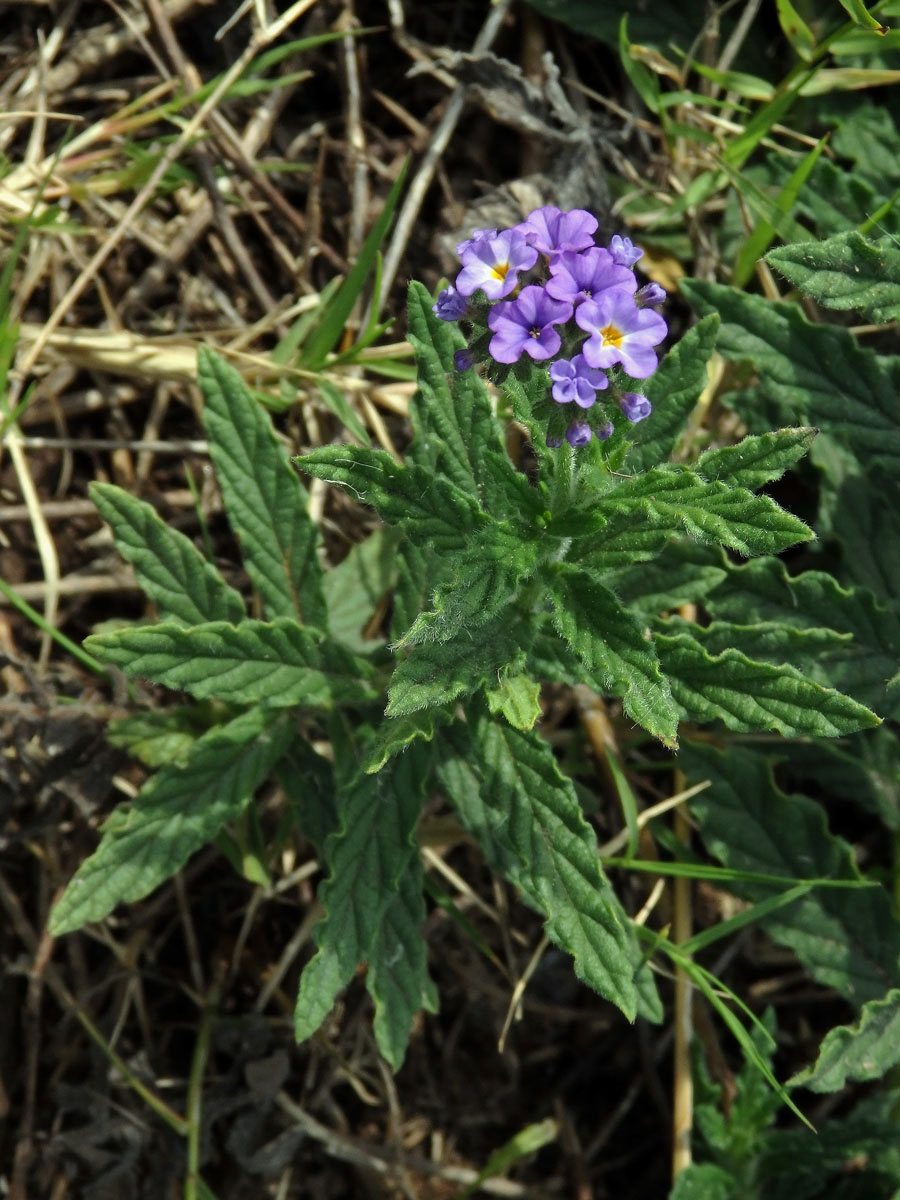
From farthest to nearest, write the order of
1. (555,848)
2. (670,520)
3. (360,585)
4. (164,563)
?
(360,585), (164,563), (555,848), (670,520)

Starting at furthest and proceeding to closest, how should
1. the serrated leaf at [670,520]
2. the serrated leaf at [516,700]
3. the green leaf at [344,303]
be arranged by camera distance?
the green leaf at [344,303]
the serrated leaf at [516,700]
the serrated leaf at [670,520]

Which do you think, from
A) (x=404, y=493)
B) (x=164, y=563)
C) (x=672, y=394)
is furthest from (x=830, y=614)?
(x=164, y=563)

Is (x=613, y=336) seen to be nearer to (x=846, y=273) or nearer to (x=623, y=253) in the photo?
(x=623, y=253)

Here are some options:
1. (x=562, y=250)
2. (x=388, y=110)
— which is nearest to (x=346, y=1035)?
(x=562, y=250)

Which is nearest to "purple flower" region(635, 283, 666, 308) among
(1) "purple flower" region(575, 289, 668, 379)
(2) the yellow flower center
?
(1) "purple flower" region(575, 289, 668, 379)

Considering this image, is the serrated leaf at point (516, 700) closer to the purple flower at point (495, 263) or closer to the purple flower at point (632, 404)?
the purple flower at point (632, 404)

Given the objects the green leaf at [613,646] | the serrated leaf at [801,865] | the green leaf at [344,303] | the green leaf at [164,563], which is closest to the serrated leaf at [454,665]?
the green leaf at [613,646]

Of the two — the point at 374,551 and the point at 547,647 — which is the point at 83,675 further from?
the point at 547,647
